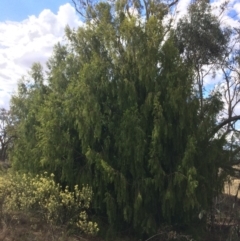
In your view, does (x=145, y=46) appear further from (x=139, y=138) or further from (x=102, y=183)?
(x=102, y=183)

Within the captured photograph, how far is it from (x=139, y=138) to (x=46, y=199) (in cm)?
342

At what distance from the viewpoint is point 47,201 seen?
37.1 ft

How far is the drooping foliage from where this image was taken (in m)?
12.9

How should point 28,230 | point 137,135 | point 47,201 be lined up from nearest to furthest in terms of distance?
point 47,201, point 28,230, point 137,135

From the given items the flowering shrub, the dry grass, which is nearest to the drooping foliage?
the flowering shrub

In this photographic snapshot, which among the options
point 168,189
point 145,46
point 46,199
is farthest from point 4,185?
point 145,46

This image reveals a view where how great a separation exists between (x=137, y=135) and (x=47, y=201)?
343cm

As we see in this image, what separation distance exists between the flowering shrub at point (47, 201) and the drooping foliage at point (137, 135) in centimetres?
132

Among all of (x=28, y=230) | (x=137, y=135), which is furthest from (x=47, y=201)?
(x=137, y=135)

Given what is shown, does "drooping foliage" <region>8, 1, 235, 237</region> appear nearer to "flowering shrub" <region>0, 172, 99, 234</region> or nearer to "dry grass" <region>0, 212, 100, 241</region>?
"flowering shrub" <region>0, 172, 99, 234</region>

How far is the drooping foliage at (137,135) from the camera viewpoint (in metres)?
12.9

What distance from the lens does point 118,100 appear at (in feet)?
44.8

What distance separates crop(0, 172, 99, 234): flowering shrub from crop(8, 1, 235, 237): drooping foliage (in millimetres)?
1317

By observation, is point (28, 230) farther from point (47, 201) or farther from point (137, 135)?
point (137, 135)
